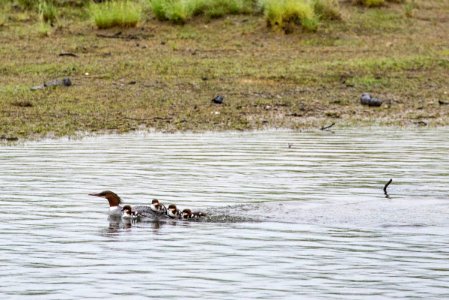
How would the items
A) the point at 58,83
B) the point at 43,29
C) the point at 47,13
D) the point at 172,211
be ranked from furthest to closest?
the point at 47,13 → the point at 43,29 → the point at 58,83 → the point at 172,211

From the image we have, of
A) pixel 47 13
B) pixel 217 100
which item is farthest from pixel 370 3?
pixel 217 100

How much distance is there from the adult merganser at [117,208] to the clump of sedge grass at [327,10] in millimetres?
14895

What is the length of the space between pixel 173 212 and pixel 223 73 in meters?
10.8

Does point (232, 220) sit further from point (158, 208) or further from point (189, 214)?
point (158, 208)

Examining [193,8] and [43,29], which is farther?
[193,8]

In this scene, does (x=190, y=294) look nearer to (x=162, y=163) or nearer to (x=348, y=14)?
(x=162, y=163)

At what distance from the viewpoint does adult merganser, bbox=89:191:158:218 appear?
11461mm

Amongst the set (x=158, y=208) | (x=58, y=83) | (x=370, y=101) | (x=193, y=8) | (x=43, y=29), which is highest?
(x=193, y=8)

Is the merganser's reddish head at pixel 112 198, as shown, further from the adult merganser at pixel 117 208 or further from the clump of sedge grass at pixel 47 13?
the clump of sedge grass at pixel 47 13

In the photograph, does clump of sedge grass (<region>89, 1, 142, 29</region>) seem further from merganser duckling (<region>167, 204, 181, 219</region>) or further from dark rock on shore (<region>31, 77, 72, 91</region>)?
merganser duckling (<region>167, 204, 181, 219</region>)

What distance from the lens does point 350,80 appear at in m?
22.1

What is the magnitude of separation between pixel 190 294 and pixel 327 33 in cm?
1744

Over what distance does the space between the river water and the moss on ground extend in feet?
5.54

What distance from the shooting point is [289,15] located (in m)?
25.4
